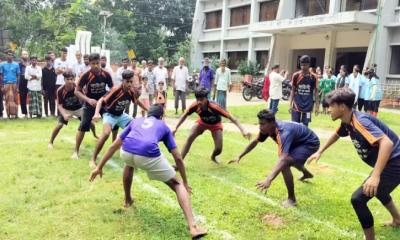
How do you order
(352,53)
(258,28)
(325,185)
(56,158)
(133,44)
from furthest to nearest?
(133,44), (258,28), (352,53), (56,158), (325,185)

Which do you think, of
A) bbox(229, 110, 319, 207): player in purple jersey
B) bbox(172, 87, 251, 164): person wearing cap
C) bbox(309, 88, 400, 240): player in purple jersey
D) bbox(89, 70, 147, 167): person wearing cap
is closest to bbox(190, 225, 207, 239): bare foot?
bbox(229, 110, 319, 207): player in purple jersey

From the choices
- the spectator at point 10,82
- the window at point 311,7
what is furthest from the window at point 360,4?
the spectator at point 10,82

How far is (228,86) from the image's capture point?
46.9 ft

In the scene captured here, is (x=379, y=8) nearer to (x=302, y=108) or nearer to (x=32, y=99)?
(x=302, y=108)

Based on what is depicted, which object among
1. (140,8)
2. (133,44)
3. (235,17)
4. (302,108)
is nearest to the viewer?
(302,108)

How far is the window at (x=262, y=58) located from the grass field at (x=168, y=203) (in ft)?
81.6

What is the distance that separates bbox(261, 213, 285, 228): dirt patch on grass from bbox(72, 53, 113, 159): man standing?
410 cm

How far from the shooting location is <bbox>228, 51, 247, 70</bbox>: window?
118 feet

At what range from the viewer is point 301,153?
5.67 metres

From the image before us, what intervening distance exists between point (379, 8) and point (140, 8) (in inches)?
1291

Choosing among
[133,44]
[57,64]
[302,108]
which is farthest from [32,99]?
[133,44]

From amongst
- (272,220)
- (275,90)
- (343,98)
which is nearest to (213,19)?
(275,90)

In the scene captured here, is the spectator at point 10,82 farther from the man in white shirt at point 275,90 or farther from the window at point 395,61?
the window at point 395,61

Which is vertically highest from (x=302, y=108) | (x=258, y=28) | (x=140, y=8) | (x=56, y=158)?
(x=140, y=8)
